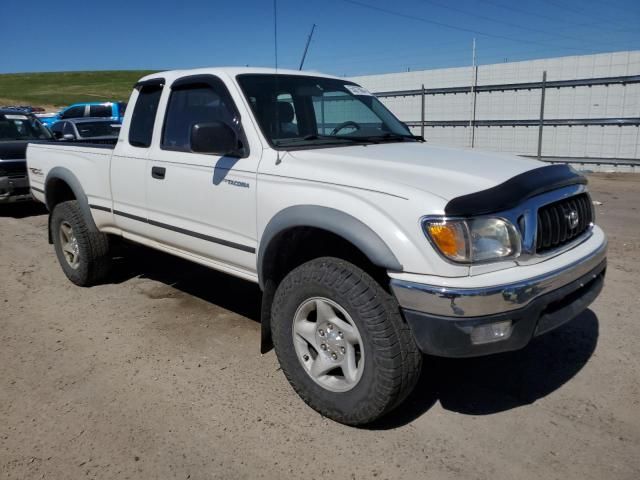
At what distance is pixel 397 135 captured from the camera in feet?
13.4

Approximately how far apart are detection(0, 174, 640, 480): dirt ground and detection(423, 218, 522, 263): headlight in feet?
3.28

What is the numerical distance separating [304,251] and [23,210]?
8594 millimetres

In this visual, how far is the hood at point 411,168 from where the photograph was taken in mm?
2648

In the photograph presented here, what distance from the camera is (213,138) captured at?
3.26m

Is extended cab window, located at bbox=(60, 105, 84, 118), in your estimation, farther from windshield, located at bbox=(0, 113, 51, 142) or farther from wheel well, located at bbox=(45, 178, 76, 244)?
wheel well, located at bbox=(45, 178, 76, 244)

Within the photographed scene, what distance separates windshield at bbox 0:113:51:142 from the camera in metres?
10.2

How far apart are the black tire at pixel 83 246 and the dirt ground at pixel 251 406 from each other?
0.41 meters

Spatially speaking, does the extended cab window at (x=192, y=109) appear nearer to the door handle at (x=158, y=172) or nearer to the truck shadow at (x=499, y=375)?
the door handle at (x=158, y=172)

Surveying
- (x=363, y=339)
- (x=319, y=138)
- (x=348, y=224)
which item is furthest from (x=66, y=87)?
(x=363, y=339)

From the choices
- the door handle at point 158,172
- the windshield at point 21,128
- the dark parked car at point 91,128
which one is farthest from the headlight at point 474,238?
the dark parked car at point 91,128

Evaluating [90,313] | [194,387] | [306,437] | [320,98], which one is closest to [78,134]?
[90,313]

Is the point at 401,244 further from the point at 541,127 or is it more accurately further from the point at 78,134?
the point at 541,127

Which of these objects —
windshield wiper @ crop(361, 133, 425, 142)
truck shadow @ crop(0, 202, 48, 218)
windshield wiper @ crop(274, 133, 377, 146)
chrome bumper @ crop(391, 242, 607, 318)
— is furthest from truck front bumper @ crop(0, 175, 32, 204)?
chrome bumper @ crop(391, 242, 607, 318)

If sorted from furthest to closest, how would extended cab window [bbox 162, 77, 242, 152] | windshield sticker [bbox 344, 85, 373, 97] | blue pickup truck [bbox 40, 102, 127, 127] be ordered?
blue pickup truck [bbox 40, 102, 127, 127] < windshield sticker [bbox 344, 85, 373, 97] < extended cab window [bbox 162, 77, 242, 152]
